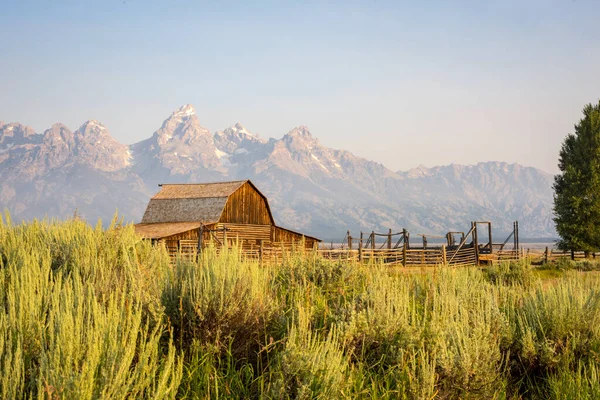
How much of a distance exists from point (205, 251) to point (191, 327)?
1.62m

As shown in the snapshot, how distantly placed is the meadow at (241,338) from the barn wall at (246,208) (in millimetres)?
30492

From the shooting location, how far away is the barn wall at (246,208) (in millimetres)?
39719

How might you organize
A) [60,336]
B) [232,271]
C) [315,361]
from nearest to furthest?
[60,336] → [315,361] → [232,271]

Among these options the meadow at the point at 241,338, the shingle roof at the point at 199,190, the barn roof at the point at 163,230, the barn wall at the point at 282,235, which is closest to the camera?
the meadow at the point at 241,338

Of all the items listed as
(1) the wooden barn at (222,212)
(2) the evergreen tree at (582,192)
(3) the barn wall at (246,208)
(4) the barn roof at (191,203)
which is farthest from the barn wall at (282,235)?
(2) the evergreen tree at (582,192)

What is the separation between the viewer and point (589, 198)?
126ft

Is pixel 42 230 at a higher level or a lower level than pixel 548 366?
higher

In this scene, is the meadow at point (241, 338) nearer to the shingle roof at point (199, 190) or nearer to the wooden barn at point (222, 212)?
the wooden barn at point (222, 212)

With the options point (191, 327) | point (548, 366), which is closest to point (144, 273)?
point (191, 327)

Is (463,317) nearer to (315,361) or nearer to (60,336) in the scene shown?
(315,361)

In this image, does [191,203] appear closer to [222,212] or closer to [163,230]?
[222,212]

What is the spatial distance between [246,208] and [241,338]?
1368 inches

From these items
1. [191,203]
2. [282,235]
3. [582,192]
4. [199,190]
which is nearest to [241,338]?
[191,203]

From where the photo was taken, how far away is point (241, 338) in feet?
21.8
